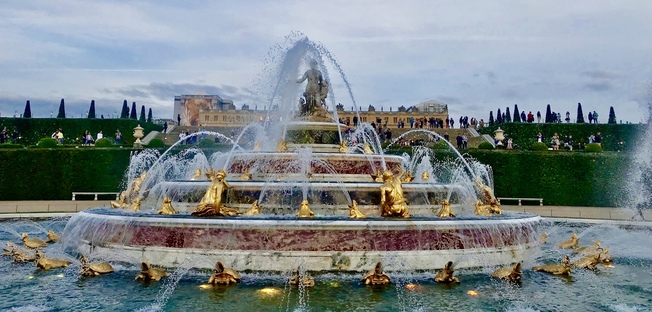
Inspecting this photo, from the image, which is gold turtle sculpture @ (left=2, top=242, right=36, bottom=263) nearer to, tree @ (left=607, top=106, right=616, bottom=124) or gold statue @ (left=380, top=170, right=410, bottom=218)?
gold statue @ (left=380, top=170, right=410, bottom=218)

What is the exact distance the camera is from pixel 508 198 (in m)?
29.4

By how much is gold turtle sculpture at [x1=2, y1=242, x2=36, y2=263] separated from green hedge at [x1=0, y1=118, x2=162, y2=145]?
3674 cm

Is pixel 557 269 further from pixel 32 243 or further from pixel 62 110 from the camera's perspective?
pixel 62 110

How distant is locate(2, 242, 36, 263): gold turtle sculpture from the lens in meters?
11.7

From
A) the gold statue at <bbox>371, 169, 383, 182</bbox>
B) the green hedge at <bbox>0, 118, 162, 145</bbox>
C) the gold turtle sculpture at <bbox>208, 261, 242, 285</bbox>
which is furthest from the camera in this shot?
the green hedge at <bbox>0, 118, 162, 145</bbox>

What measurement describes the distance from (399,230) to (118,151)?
2598 centimetres

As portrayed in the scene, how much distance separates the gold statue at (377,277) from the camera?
31.0 ft

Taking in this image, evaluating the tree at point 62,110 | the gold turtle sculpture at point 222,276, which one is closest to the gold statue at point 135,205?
the gold turtle sculpture at point 222,276

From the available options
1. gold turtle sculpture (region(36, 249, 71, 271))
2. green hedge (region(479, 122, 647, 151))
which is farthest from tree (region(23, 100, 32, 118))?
gold turtle sculpture (region(36, 249, 71, 271))

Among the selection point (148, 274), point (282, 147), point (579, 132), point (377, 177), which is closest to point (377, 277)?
point (148, 274)

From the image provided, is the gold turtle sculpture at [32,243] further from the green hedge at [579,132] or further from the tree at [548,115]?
the tree at [548,115]

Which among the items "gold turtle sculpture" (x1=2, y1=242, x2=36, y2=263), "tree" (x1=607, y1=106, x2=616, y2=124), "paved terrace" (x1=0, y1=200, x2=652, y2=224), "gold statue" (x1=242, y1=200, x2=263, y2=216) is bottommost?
"paved terrace" (x1=0, y1=200, x2=652, y2=224)

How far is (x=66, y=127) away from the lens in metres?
50.5

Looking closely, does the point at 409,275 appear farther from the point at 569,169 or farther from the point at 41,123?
the point at 41,123
